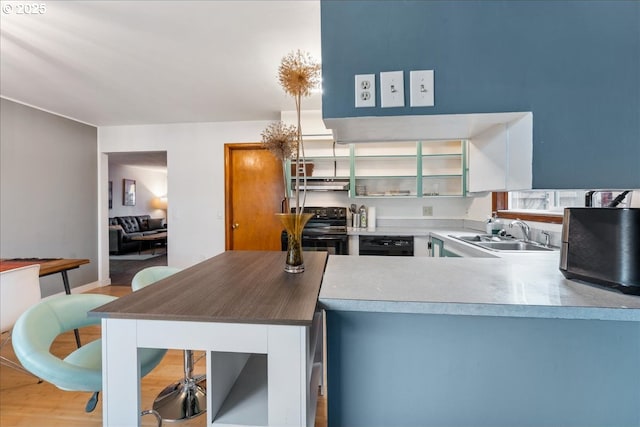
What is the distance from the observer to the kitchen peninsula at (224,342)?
2.66ft

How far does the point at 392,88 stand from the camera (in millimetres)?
1111

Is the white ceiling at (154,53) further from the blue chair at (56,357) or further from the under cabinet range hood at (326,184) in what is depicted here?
the blue chair at (56,357)

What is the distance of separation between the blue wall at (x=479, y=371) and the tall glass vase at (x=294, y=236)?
346mm

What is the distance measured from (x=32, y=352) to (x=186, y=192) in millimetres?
3362

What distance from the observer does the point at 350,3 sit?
3.64 ft

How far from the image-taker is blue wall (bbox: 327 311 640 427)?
3.20 feet

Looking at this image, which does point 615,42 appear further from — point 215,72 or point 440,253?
point 215,72

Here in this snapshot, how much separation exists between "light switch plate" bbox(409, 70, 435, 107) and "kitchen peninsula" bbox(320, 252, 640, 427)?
Result: 0.67 metres

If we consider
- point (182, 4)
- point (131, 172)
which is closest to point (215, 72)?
point (182, 4)

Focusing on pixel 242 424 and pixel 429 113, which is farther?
pixel 429 113

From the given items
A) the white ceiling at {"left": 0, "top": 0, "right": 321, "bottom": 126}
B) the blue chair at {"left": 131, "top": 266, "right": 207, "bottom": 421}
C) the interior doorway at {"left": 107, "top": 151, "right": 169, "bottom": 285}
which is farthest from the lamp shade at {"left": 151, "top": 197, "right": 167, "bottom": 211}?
the blue chair at {"left": 131, "top": 266, "right": 207, "bottom": 421}

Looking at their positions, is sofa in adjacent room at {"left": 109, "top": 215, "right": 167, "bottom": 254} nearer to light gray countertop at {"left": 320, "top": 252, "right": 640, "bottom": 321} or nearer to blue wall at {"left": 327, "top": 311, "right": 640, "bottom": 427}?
light gray countertop at {"left": 320, "top": 252, "right": 640, "bottom": 321}

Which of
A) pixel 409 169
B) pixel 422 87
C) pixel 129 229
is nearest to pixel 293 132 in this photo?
pixel 422 87

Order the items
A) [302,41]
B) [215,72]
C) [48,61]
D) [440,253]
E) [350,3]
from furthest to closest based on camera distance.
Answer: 1. [440,253]
2. [215,72]
3. [48,61]
4. [302,41]
5. [350,3]
